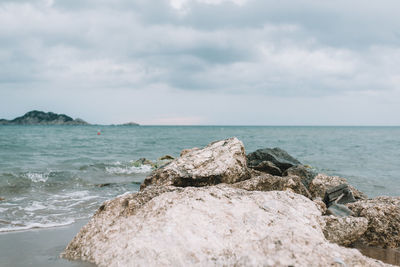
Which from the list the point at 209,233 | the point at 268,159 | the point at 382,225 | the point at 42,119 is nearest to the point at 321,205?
the point at 382,225

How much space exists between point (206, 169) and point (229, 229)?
2.88 metres

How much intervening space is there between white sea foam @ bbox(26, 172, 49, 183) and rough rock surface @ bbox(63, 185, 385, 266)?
9.37m

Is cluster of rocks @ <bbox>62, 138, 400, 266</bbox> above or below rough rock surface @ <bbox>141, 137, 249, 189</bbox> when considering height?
below

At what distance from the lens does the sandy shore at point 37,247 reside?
15.4 ft

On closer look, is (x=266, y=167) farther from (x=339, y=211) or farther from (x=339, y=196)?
(x=339, y=211)

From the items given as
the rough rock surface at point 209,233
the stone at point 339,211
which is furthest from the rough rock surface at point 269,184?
the rough rock surface at point 209,233

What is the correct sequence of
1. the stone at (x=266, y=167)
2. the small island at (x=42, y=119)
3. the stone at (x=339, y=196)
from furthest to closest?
the small island at (x=42, y=119) < the stone at (x=266, y=167) < the stone at (x=339, y=196)

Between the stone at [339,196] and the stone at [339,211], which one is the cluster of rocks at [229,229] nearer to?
the stone at [339,211]

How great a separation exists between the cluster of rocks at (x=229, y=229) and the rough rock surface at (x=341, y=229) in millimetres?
15

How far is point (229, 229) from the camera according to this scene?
3.85m

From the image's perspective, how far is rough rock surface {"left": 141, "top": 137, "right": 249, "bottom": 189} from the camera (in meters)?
6.54

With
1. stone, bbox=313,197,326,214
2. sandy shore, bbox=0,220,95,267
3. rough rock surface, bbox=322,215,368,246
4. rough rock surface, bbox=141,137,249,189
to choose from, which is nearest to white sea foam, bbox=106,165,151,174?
sandy shore, bbox=0,220,95,267

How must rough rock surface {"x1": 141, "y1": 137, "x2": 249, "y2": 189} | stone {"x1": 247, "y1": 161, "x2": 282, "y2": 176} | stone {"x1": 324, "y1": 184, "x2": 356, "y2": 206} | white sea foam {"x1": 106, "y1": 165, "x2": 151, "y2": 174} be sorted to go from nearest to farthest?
rough rock surface {"x1": 141, "y1": 137, "x2": 249, "y2": 189}
stone {"x1": 324, "y1": 184, "x2": 356, "y2": 206}
stone {"x1": 247, "y1": 161, "x2": 282, "y2": 176}
white sea foam {"x1": 106, "y1": 165, "x2": 151, "y2": 174}

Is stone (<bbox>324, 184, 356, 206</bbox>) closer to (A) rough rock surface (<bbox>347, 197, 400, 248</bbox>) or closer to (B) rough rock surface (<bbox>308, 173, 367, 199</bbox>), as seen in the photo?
(B) rough rock surface (<bbox>308, 173, 367, 199</bbox>)
